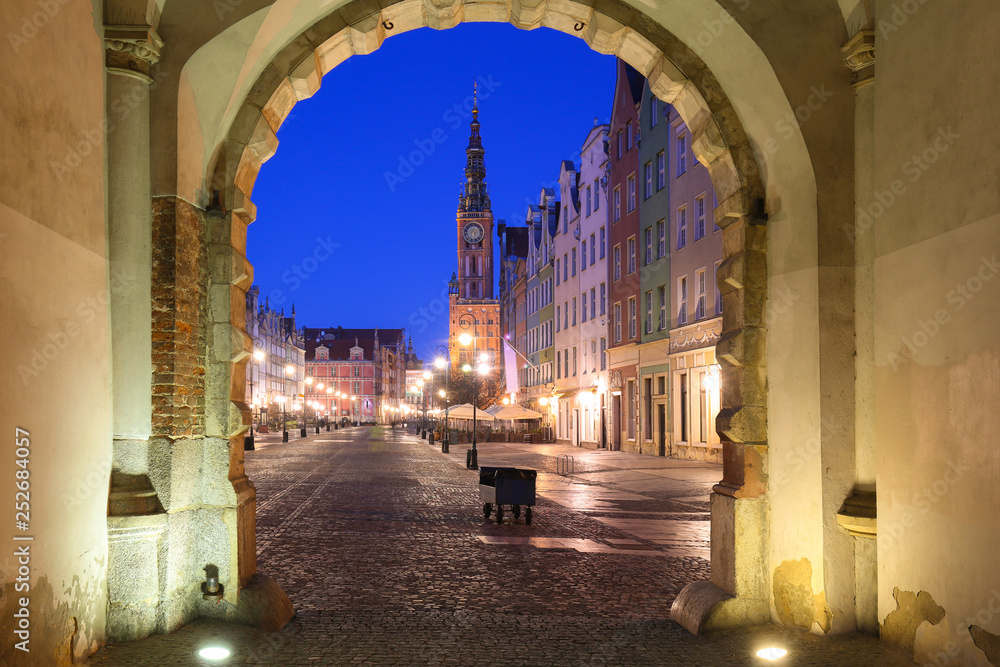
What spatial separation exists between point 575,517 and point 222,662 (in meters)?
10.4

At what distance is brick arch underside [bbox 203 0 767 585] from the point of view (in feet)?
25.3

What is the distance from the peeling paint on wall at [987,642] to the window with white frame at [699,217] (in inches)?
1086

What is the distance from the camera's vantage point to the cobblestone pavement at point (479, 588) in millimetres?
6695

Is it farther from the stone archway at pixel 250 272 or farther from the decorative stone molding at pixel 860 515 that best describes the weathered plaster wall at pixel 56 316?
the decorative stone molding at pixel 860 515

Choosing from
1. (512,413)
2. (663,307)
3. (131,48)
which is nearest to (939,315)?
(131,48)

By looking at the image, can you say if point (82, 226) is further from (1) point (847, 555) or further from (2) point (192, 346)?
(1) point (847, 555)

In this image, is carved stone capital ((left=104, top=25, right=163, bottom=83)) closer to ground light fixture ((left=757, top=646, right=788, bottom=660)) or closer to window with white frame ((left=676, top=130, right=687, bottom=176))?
ground light fixture ((left=757, top=646, right=788, bottom=660))

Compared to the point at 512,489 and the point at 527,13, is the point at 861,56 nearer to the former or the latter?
the point at 527,13

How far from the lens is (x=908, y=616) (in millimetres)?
6395

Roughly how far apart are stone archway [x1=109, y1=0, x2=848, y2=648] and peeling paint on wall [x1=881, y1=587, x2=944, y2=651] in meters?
1.17

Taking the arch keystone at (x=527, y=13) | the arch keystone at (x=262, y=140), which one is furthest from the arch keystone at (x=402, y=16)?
the arch keystone at (x=262, y=140)

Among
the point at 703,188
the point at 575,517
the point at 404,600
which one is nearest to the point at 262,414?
the point at 703,188

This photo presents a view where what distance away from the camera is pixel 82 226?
252 inches

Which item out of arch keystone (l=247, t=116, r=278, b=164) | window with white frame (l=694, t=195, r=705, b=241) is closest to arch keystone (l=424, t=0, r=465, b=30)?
arch keystone (l=247, t=116, r=278, b=164)
